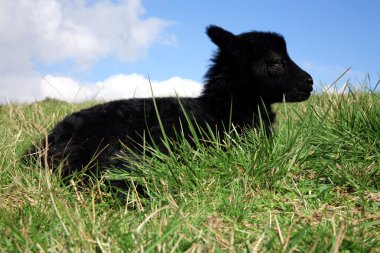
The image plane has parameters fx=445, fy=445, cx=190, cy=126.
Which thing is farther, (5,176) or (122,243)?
(5,176)

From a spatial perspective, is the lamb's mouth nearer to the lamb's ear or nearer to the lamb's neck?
the lamb's neck

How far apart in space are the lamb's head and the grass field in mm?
904

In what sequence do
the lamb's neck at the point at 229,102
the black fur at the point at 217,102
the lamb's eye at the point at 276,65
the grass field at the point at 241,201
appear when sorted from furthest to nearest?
the lamb's eye at the point at 276,65, the lamb's neck at the point at 229,102, the black fur at the point at 217,102, the grass field at the point at 241,201

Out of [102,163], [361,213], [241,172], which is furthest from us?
[102,163]

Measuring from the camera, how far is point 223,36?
17.2 feet

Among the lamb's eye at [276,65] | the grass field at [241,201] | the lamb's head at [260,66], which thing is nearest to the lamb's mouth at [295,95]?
the lamb's head at [260,66]

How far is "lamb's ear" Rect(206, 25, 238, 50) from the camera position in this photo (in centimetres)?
523

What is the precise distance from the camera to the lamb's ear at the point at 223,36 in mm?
5234

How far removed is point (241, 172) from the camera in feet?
11.9

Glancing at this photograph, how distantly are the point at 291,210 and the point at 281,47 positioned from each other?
2768mm

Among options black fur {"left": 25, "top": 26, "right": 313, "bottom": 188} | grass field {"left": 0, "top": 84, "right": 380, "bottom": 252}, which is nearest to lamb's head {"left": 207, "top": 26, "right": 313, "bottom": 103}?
black fur {"left": 25, "top": 26, "right": 313, "bottom": 188}

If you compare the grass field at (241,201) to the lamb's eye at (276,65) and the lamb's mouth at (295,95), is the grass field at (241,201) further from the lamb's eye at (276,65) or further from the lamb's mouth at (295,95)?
the lamb's eye at (276,65)

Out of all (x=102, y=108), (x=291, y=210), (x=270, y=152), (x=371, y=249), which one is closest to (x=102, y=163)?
(x=102, y=108)

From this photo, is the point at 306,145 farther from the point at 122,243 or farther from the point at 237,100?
the point at 122,243
